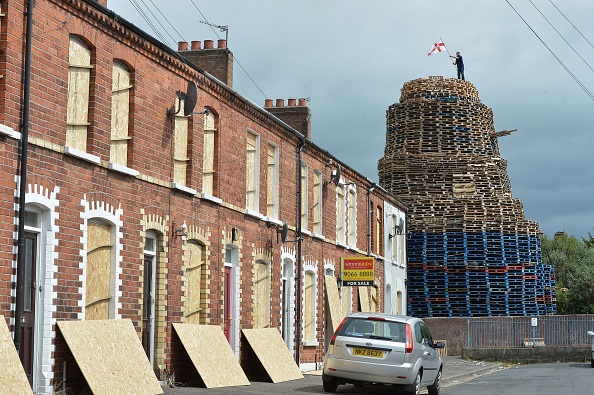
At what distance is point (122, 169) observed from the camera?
668 inches

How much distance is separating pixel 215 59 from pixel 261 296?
6.07m

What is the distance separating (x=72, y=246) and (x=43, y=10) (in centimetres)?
365

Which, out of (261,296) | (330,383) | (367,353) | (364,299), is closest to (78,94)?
(367,353)

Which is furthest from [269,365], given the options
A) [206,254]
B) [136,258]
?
[136,258]

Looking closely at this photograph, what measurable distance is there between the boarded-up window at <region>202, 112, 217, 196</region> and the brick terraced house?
50 mm

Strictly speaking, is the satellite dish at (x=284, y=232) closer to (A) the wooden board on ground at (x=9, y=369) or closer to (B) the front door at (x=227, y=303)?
(B) the front door at (x=227, y=303)

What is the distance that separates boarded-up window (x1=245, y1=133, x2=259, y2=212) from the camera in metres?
24.0

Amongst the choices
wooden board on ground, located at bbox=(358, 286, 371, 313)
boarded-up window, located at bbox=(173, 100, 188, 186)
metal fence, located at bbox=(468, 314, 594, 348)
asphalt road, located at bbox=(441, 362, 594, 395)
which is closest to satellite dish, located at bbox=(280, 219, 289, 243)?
asphalt road, located at bbox=(441, 362, 594, 395)

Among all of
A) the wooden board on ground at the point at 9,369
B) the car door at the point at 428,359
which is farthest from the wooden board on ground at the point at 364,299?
the wooden board on ground at the point at 9,369

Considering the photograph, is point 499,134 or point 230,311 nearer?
point 230,311

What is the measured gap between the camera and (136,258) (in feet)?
58.2

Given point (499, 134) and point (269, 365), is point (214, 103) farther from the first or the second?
point (499, 134)

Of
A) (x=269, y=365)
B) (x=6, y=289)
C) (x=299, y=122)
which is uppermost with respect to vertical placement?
(x=299, y=122)

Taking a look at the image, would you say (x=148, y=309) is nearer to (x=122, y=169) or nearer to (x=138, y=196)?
(x=138, y=196)
